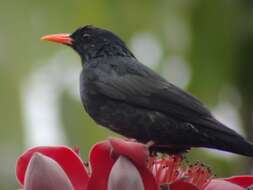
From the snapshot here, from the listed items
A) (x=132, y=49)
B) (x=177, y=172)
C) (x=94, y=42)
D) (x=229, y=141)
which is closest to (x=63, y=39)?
(x=94, y=42)

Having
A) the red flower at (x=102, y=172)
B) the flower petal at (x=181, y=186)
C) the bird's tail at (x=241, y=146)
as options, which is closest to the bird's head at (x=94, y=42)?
the bird's tail at (x=241, y=146)

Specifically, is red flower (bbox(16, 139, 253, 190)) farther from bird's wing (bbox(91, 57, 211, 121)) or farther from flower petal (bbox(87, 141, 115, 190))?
bird's wing (bbox(91, 57, 211, 121))

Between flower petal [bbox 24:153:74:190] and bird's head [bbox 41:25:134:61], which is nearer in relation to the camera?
flower petal [bbox 24:153:74:190]

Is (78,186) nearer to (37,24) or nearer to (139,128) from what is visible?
(139,128)

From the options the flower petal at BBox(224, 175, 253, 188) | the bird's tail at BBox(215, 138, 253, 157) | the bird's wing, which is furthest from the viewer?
the bird's wing

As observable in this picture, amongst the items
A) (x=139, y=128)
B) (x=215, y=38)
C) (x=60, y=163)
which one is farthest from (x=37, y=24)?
(x=60, y=163)

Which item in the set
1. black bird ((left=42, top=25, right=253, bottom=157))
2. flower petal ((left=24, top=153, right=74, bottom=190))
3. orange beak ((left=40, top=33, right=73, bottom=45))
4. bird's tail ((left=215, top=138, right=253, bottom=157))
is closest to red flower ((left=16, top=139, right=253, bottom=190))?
flower petal ((left=24, top=153, right=74, bottom=190))
